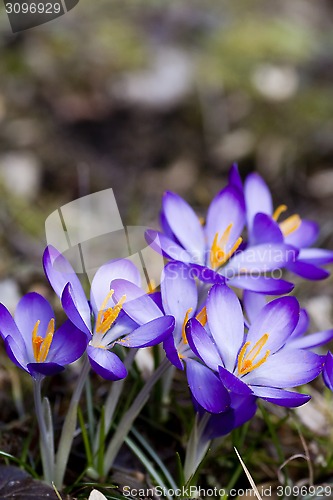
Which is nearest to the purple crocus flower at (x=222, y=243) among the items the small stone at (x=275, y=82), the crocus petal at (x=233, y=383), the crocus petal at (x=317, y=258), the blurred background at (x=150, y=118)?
the crocus petal at (x=317, y=258)

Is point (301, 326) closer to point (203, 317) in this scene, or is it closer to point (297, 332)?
point (297, 332)

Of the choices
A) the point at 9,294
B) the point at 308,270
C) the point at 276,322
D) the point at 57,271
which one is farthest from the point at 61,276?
the point at 9,294

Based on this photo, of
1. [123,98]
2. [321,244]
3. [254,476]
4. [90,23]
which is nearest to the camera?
[254,476]

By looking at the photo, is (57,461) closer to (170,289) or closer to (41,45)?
(170,289)

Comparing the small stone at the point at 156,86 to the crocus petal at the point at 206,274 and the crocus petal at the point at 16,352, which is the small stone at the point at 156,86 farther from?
the crocus petal at the point at 16,352

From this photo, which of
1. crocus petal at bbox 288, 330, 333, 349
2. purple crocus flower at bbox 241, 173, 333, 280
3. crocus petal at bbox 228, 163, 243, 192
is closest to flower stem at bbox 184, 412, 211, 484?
crocus petal at bbox 288, 330, 333, 349

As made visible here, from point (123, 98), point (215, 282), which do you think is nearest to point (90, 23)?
point (123, 98)

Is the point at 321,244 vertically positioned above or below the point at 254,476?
below
